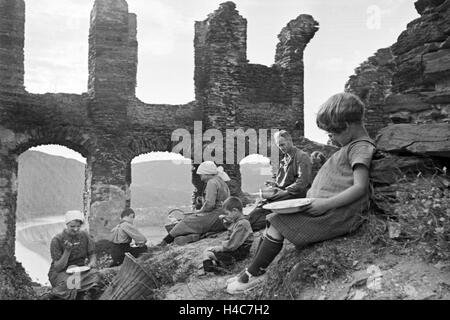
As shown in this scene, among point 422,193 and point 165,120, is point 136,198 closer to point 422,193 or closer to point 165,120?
point 165,120

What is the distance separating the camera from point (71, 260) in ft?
21.4

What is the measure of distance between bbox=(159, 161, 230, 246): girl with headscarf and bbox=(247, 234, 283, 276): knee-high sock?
361 cm

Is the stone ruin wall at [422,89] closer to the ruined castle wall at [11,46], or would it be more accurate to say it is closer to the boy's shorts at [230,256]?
the boy's shorts at [230,256]

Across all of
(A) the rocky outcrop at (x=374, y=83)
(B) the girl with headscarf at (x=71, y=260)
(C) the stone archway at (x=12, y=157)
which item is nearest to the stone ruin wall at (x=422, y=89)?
(B) the girl with headscarf at (x=71, y=260)

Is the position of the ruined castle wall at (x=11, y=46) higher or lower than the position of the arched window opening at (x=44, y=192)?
higher

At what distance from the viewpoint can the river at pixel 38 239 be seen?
18156 millimetres

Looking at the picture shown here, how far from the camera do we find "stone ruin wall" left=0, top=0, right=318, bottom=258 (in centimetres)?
1317

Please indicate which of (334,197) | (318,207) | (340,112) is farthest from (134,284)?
(340,112)

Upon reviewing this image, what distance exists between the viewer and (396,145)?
450 cm

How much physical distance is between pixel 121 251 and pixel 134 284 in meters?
3.07

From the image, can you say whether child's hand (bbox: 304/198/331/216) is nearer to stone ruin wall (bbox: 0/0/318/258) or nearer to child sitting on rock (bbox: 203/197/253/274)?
child sitting on rock (bbox: 203/197/253/274)

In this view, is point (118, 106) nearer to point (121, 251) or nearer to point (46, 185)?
point (121, 251)

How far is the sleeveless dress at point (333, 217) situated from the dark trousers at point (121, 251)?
4439mm
